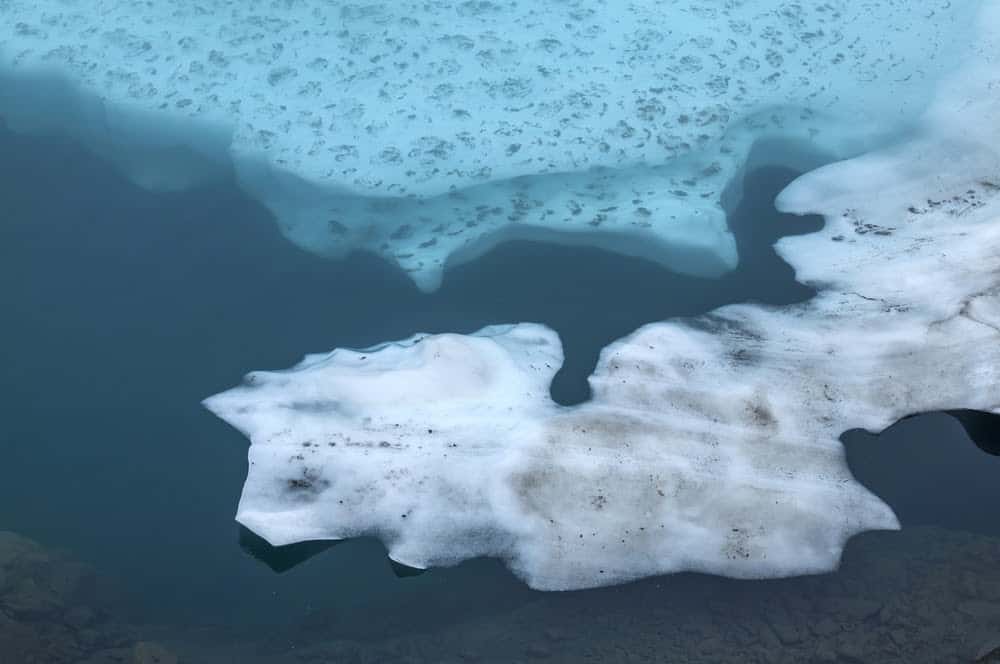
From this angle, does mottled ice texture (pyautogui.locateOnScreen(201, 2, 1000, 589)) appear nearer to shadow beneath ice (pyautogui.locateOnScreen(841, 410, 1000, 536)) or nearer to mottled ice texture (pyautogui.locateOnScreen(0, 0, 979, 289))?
shadow beneath ice (pyautogui.locateOnScreen(841, 410, 1000, 536))

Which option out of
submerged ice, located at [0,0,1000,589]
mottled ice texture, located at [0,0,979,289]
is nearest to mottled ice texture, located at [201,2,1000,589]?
submerged ice, located at [0,0,1000,589]

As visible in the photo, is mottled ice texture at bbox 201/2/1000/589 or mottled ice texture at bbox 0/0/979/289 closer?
mottled ice texture at bbox 201/2/1000/589

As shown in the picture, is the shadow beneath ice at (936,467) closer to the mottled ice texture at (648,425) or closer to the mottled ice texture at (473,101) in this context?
the mottled ice texture at (648,425)

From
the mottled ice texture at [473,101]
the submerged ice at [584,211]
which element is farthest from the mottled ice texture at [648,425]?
the mottled ice texture at [473,101]

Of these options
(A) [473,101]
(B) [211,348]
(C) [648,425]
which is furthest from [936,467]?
(B) [211,348]

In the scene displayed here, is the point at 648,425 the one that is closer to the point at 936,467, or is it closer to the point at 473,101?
the point at 936,467
